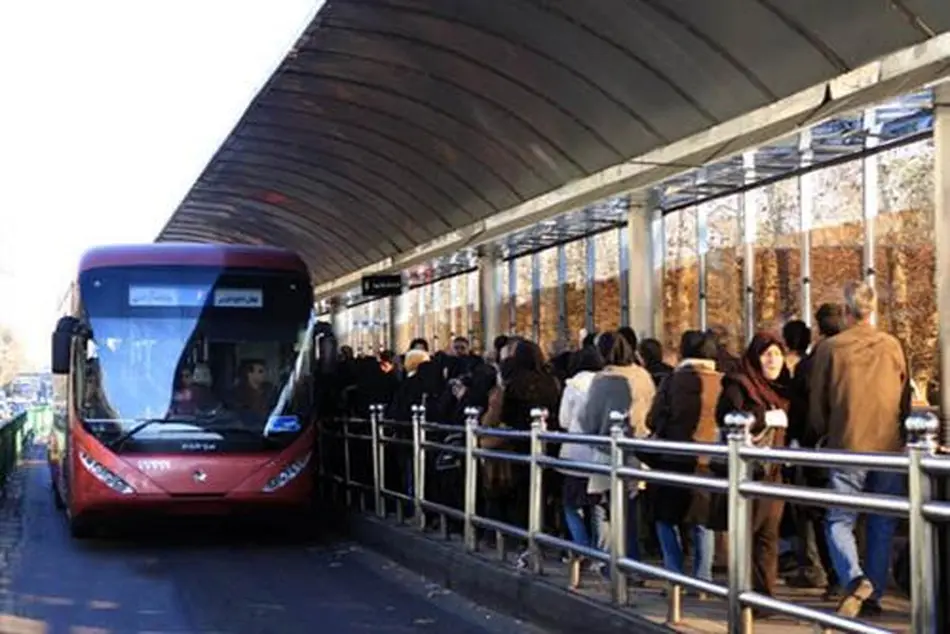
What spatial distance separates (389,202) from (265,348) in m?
9.17

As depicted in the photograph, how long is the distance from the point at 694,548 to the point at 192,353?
24.7 ft

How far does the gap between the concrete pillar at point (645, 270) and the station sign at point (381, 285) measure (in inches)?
312

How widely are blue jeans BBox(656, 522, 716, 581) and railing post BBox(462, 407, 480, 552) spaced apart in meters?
2.57

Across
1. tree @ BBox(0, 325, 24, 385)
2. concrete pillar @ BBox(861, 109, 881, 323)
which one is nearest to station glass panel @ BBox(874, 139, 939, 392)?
concrete pillar @ BBox(861, 109, 881, 323)

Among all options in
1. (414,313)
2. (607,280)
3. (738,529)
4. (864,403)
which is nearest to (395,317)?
(414,313)

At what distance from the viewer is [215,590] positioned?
11.9 m

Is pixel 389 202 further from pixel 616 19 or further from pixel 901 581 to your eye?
pixel 901 581

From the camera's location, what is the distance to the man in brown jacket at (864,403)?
7.96 metres

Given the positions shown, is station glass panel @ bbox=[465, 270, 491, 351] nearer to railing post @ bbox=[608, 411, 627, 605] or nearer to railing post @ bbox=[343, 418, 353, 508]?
railing post @ bbox=[343, 418, 353, 508]

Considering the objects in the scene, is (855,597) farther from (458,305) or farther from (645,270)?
(458,305)

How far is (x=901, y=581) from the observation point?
7934mm

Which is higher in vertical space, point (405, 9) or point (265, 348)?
point (405, 9)

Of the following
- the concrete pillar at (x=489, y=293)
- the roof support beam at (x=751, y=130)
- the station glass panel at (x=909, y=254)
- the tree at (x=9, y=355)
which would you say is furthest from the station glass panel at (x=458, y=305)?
the tree at (x=9, y=355)

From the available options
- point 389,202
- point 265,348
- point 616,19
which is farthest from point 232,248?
point 389,202
